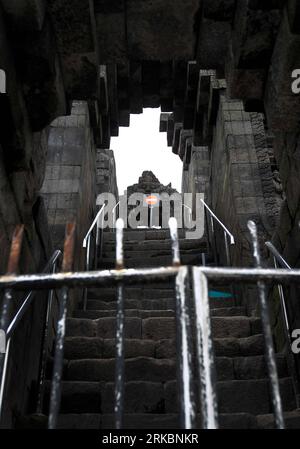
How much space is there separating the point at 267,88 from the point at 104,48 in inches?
51.0

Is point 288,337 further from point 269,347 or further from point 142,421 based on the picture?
point 269,347

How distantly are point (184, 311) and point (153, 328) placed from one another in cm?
307

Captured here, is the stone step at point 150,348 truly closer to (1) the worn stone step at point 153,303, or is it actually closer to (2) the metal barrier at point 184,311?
(1) the worn stone step at point 153,303

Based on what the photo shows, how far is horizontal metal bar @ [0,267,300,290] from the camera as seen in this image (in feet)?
6.54

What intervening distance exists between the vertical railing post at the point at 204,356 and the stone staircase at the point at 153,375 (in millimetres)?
1584

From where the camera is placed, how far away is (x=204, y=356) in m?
1.80

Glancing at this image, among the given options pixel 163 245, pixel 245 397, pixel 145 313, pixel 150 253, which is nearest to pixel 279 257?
pixel 245 397

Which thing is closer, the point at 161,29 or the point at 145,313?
the point at 161,29

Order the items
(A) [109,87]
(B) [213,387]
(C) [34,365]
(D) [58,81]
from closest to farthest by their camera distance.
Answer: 1. (B) [213,387]
2. (D) [58,81]
3. (C) [34,365]
4. (A) [109,87]

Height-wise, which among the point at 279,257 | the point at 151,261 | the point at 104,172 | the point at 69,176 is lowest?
the point at 279,257

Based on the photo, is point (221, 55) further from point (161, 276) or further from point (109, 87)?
point (109, 87)

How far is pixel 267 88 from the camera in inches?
134

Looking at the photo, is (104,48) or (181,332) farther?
(104,48)

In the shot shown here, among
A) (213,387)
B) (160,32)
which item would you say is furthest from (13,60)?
(213,387)
